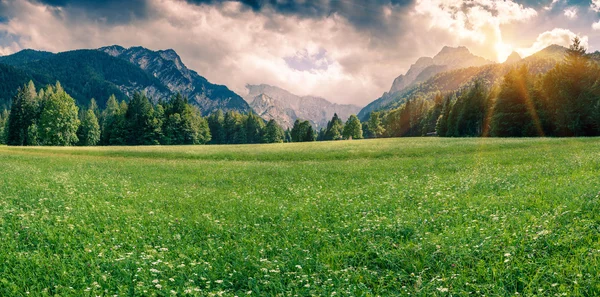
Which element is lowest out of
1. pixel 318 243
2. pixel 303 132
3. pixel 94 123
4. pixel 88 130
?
pixel 318 243

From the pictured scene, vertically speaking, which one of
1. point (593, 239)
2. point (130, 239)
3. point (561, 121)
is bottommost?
point (130, 239)

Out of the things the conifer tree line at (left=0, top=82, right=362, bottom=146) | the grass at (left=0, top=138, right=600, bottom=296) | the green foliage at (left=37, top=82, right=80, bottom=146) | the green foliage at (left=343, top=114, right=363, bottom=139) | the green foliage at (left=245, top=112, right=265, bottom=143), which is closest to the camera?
the grass at (left=0, top=138, right=600, bottom=296)

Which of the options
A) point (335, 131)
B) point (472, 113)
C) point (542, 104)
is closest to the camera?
point (542, 104)

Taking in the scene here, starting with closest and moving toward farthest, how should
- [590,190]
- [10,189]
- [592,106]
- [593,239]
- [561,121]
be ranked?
[593,239] → [590,190] → [10,189] → [592,106] → [561,121]

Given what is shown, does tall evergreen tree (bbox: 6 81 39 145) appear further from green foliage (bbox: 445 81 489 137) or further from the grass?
green foliage (bbox: 445 81 489 137)

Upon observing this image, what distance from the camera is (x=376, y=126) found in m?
156

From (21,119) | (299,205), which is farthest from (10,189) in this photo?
(21,119)

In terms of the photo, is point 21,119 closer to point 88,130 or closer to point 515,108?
point 88,130

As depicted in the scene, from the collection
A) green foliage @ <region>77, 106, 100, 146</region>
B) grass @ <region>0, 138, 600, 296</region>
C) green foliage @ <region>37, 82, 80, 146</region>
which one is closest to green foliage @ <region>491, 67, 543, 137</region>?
grass @ <region>0, 138, 600, 296</region>

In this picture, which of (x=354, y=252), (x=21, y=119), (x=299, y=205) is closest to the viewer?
(x=354, y=252)

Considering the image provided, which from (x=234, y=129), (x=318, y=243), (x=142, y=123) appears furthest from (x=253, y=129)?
(x=318, y=243)

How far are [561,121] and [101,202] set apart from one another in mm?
81043

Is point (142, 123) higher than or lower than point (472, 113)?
lower

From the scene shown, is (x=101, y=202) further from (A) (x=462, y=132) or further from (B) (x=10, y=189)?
(A) (x=462, y=132)
